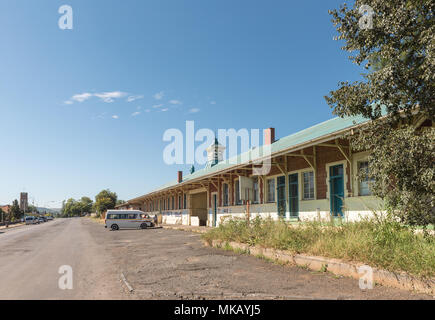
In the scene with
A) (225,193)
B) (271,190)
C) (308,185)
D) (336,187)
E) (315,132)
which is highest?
(315,132)

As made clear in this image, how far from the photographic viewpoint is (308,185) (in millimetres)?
15719

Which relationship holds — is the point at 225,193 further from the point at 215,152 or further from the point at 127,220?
the point at 215,152

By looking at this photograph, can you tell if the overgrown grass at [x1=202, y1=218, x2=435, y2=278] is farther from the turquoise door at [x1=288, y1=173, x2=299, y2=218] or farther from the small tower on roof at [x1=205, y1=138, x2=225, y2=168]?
the small tower on roof at [x1=205, y1=138, x2=225, y2=168]

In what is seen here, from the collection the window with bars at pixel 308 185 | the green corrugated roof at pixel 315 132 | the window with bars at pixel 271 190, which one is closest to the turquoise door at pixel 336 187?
the window with bars at pixel 308 185

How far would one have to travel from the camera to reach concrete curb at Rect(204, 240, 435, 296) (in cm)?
550

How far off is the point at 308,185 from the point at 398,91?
30.8 ft

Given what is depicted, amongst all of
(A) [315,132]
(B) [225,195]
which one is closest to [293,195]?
(A) [315,132]

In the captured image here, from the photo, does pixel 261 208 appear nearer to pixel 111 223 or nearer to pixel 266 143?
pixel 266 143

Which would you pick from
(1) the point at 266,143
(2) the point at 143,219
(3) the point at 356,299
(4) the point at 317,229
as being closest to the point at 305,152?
(4) the point at 317,229

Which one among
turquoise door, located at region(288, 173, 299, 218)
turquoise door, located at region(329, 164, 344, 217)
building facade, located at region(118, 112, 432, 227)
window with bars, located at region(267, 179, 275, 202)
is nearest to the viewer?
building facade, located at region(118, 112, 432, 227)

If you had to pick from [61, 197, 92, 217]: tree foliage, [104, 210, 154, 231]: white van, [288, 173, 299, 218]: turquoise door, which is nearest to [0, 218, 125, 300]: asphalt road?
[288, 173, 299, 218]: turquoise door

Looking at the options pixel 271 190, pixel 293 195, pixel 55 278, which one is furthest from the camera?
pixel 271 190

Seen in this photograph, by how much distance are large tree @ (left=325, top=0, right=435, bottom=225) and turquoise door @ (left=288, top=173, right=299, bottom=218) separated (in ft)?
31.1

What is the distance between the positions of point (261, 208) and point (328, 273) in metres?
12.1
